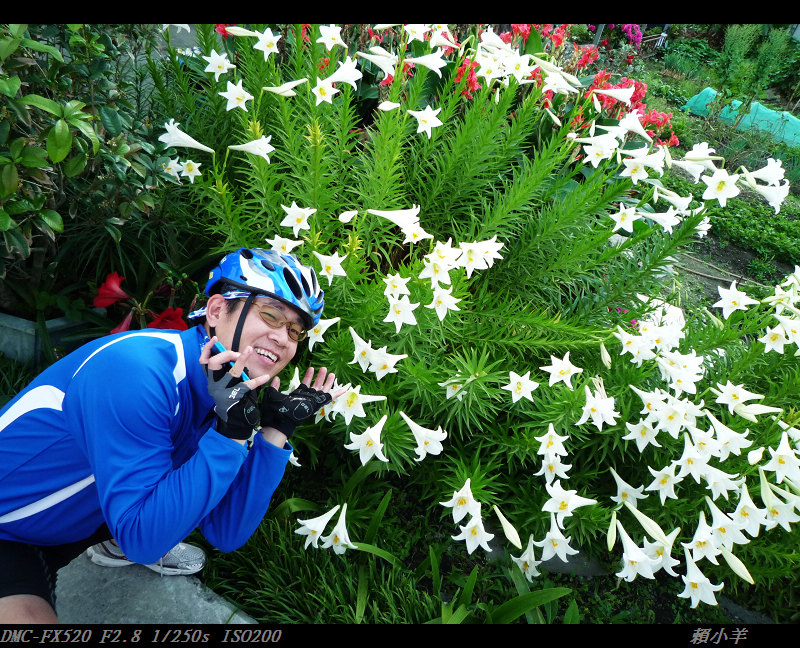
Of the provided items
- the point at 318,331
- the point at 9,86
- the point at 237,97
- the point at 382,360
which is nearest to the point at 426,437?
the point at 382,360

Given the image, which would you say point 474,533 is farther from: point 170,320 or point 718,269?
point 718,269

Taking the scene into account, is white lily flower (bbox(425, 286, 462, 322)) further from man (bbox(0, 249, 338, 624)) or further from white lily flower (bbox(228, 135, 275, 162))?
white lily flower (bbox(228, 135, 275, 162))

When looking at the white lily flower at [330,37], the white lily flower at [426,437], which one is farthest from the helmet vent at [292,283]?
the white lily flower at [330,37]

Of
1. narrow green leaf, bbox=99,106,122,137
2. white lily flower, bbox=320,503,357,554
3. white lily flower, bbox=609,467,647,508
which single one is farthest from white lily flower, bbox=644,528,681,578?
narrow green leaf, bbox=99,106,122,137

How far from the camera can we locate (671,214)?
2.67 m

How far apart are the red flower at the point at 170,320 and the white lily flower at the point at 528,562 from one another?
184 centimetres

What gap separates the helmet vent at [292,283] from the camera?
180 cm

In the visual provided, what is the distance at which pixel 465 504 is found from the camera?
7.19 ft

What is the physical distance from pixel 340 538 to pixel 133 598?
2.63ft

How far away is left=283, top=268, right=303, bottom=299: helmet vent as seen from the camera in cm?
180

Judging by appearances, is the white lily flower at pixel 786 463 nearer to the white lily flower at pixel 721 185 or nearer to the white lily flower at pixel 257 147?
the white lily flower at pixel 721 185

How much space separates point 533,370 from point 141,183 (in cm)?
198

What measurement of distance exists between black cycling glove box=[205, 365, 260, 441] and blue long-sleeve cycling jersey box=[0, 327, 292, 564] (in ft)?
0.12
